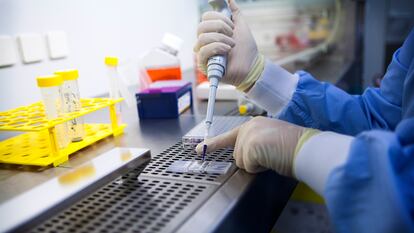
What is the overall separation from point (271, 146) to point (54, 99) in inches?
18.8

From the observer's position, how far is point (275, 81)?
0.95 metres

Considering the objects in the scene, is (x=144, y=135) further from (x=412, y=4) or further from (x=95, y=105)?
(x=412, y=4)

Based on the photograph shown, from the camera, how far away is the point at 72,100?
816 millimetres

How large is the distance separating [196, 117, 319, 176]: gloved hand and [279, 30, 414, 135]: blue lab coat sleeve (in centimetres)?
26

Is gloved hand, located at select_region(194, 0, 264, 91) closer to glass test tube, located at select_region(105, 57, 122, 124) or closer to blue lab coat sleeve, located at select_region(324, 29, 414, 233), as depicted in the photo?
glass test tube, located at select_region(105, 57, 122, 124)

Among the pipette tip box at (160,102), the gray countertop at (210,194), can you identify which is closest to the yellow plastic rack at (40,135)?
the gray countertop at (210,194)

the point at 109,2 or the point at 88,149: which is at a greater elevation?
the point at 109,2

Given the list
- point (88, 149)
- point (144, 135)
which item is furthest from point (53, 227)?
point (144, 135)

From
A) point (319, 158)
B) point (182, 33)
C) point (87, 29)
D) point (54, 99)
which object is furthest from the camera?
point (182, 33)

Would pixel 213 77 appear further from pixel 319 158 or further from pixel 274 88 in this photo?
pixel 319 158

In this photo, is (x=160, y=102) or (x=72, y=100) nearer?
(x=72, y=100)

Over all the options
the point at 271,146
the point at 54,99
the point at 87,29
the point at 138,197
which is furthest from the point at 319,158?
the point at 87,29

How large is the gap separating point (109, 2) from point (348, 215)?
1.36 metres

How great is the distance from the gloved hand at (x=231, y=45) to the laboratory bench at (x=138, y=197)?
0.27 metres
